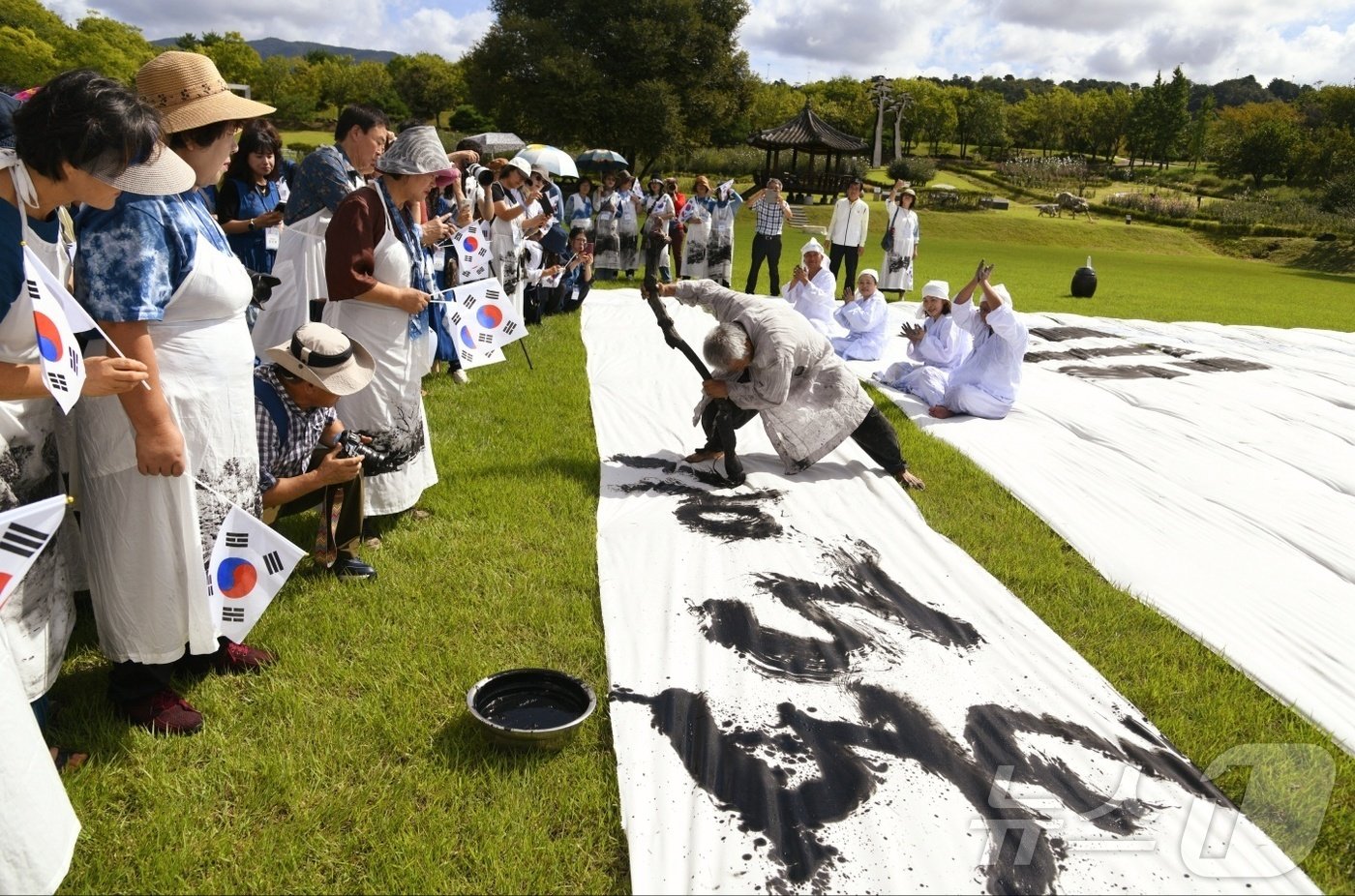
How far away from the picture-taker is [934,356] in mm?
7848

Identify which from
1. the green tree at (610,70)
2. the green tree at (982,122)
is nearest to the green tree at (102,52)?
the green tree at (610,70)

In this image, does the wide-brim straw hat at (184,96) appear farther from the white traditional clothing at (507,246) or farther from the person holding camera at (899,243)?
the person holding camera at (899,243)

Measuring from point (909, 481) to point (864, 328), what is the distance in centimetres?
423

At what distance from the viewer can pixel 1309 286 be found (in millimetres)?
22875

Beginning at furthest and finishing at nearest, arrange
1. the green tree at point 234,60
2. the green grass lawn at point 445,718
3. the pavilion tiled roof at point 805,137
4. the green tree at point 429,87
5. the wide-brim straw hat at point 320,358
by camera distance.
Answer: the green tree at point 429,87 < the green tree at point 234,60 < the pavilion tiled roof at point 805,137 < the wide-brim straw hat at point 320,358 < the green grass lawn at point 445,718

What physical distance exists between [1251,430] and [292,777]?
7217mm

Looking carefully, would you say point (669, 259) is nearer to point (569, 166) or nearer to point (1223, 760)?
point (569, 166)

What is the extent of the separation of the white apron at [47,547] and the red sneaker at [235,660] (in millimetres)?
651

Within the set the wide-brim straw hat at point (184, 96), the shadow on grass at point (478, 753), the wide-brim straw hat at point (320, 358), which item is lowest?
the shadow on grass at point (478, 753)

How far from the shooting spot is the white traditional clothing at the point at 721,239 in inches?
564

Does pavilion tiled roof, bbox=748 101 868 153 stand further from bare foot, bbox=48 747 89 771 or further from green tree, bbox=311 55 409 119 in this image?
green tree, bbox=311 55 409 119

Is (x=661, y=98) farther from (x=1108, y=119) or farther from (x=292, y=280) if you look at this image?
(x=1108, y=119)

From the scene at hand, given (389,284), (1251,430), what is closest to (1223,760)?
(389,284)

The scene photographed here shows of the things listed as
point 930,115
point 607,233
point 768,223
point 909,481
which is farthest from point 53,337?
point 930,115
